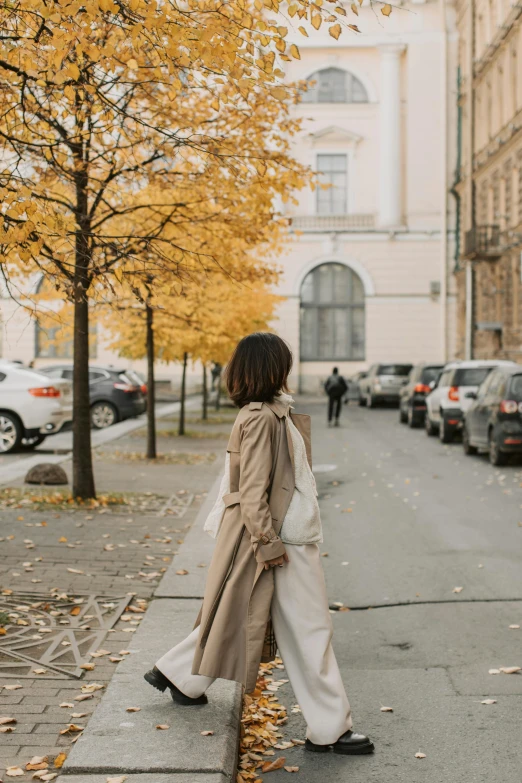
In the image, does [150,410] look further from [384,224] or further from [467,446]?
[384,224]

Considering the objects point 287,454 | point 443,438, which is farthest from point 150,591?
point 443,438

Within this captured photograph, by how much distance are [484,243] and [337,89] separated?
17068mm

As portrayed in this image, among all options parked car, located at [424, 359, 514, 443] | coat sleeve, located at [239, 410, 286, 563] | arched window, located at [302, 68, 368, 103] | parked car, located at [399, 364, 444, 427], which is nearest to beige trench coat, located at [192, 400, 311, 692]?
coat sleeve, located at [239, 410, 286, 563]

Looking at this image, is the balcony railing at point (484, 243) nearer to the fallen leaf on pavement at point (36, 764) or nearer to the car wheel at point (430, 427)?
the car wheel at point (430, 427)

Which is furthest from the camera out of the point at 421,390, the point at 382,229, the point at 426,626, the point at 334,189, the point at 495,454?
the point at 334,189

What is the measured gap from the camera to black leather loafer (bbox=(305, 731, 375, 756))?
177 inches

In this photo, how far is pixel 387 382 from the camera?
37844 mm

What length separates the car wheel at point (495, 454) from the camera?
16.8 meters

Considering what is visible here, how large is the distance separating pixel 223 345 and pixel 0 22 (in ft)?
56.8

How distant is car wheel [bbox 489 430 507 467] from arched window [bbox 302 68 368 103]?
37016mm

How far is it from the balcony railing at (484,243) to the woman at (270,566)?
34249mm

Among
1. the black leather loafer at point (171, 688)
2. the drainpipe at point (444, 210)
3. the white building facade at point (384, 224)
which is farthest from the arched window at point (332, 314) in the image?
the black leather loafer at point (171, 688)

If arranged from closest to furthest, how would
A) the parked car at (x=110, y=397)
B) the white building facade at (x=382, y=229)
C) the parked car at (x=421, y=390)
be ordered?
the parked car at (x=110, y=397), the parked car at (x=421, y=390), the white building facade at (x=382, y=229)

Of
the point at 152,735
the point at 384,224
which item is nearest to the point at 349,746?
the point at 152,735
